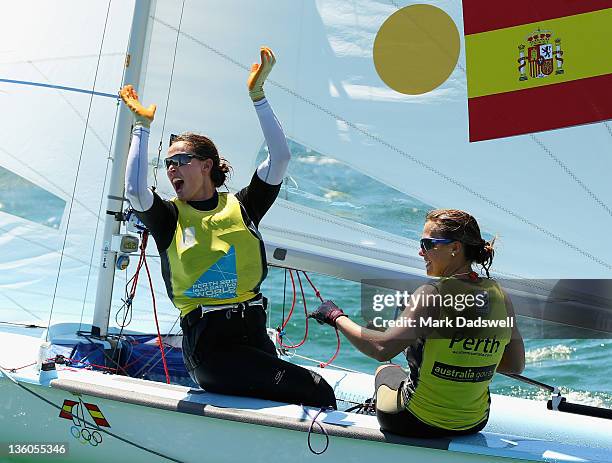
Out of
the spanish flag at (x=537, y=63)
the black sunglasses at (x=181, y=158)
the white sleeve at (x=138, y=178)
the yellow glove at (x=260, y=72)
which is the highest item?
the spanish flag at (x=537, y=63)

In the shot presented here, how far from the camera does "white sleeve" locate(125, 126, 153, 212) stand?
218 cm

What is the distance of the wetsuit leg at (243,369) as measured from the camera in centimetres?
227

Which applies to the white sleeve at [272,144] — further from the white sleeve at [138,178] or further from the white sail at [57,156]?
the white sail at [57,156]

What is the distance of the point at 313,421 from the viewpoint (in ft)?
6.79

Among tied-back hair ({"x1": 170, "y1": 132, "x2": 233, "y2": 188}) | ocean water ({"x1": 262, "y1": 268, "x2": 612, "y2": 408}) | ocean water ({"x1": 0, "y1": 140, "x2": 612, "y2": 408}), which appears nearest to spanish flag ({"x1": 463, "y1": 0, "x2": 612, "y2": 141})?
ocean water ({"x1": 0, "y1": 140, "x2": 612, "y2": 408})

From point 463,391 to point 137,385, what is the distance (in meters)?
0.95

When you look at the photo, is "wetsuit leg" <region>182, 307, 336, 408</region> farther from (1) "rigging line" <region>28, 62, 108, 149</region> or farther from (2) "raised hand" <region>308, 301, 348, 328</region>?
(1) "rigging line" <region>28, 62, 108, 149</region>

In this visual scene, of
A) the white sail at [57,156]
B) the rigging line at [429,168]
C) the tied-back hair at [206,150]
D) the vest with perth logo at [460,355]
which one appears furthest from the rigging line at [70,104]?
the vest with perth logo at [460,355]

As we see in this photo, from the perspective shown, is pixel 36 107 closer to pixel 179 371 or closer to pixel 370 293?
pixel 179 371

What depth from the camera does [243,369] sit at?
2.26 meters

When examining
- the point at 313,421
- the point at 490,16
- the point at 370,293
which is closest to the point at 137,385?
the point at 313,421

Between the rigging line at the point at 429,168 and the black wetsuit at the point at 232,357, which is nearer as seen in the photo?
the black wetsuit at the point at 232,357

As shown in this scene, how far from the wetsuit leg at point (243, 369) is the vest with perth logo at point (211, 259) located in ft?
0.20

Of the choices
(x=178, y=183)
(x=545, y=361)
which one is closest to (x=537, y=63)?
(x=178, y=183)
